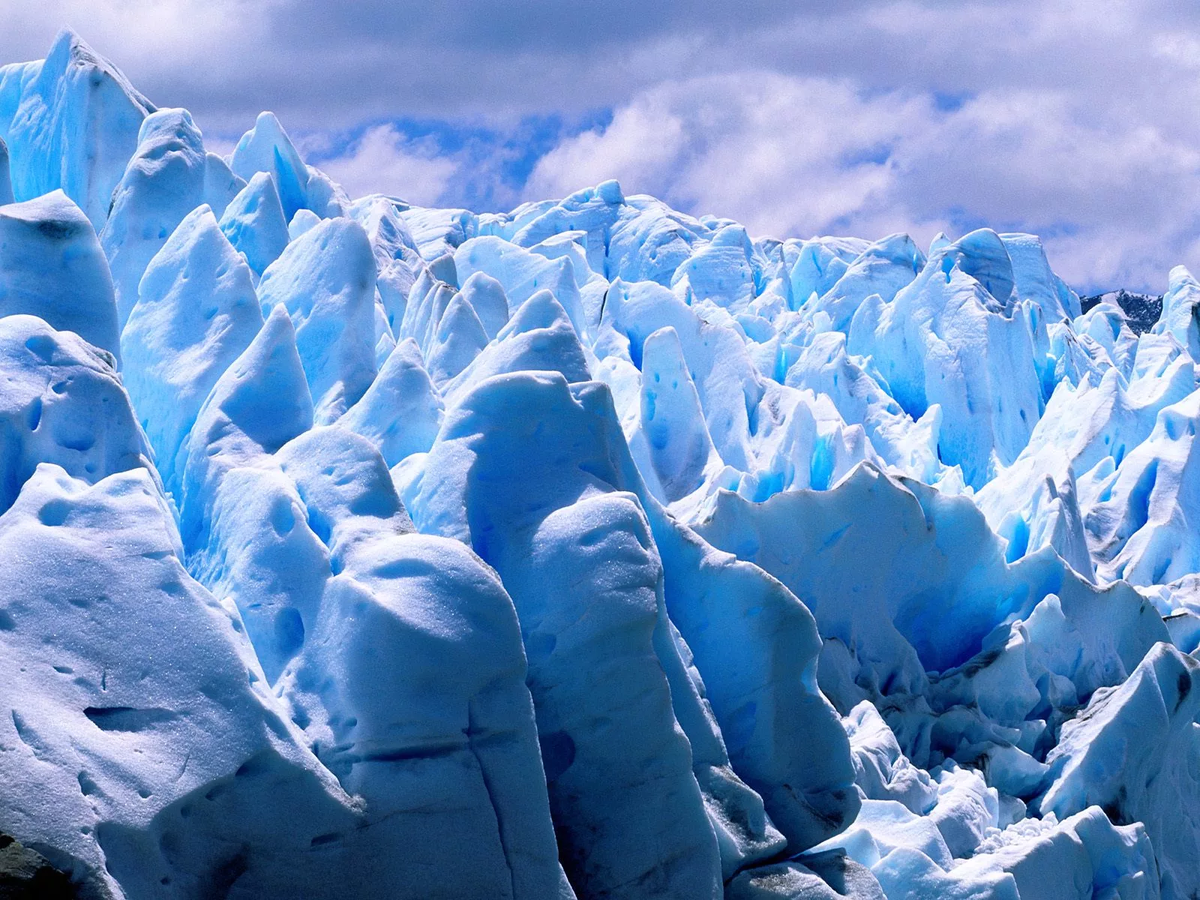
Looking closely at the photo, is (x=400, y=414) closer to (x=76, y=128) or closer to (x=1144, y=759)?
(x=76, y=128)

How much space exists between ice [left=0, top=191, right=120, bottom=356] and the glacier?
14 mm

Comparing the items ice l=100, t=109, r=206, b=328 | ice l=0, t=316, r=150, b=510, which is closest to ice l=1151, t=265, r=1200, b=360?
ice l=100, t=109, r=206, b=328

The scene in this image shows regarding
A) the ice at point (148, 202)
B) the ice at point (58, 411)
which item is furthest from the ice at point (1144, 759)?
the ice at point (148, 202)

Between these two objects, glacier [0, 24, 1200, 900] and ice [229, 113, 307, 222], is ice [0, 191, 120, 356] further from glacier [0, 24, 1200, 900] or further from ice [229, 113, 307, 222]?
ice [229, 113, 307, 222]

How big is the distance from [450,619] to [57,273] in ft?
9.68

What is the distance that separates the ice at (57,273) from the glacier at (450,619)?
0.01m

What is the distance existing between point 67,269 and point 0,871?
361cm

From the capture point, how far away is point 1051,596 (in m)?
10.4

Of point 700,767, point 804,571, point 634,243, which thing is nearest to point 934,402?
point 634,243

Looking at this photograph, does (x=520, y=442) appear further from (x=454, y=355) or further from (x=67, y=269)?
(x=454, y=355)

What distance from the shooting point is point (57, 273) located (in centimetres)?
664

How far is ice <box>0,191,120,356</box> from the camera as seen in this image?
6.51m

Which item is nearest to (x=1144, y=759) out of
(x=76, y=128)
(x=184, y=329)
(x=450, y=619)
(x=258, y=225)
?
(x=450, y=619)

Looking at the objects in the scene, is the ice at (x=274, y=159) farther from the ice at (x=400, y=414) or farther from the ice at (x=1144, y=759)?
the ice at (x=1144, y=759)
